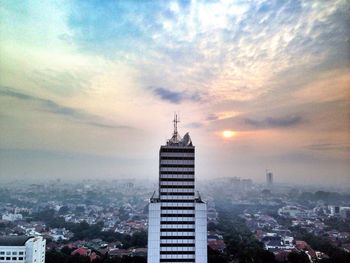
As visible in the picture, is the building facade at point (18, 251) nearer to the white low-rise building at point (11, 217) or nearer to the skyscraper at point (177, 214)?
the skyscraper at point (177, 214)

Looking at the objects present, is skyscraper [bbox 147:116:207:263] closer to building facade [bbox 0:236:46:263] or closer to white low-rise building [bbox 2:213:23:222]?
building facade [bbox 0:236:46:263]

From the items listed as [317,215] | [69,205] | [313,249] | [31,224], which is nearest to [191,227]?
[313,249]

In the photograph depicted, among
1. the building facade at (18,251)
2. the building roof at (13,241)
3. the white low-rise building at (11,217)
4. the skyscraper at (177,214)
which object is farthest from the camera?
the white low-rise building at (11,217)

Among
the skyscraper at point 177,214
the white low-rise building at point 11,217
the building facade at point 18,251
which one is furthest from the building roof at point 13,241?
the white low-rise building at point 11,217

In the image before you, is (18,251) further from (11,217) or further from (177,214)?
(11,217)

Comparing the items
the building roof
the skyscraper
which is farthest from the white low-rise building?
the skyscraper

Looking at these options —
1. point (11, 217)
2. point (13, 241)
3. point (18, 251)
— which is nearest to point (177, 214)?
point (18, 251)

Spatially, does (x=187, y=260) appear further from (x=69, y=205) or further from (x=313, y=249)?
(x=69, y=205)

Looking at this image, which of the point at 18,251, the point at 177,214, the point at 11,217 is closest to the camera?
the point at 177,214

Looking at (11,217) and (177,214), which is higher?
(177,214)
